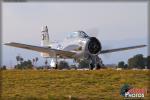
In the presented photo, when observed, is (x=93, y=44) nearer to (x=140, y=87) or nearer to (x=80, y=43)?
(x=80, y=43)

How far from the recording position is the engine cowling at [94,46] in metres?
41.2

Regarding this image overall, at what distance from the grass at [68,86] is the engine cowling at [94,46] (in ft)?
48.3

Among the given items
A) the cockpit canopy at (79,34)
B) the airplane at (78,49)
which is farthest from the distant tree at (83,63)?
the cockpit canopy at (79,34)

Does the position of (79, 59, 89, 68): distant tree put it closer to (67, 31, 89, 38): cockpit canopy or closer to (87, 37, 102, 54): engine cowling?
(87, 37, 102, 54): engine cowling

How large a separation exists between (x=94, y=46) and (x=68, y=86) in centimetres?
1821

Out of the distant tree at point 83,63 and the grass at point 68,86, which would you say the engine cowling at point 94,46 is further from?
the grass at point 68,86

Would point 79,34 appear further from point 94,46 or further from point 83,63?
point 83,63

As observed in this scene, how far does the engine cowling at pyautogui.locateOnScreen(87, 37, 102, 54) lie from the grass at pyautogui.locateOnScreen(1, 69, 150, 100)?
14725 mm

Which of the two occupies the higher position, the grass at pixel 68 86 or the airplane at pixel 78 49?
the airplane at pixel 78 49

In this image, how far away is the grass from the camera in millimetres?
21258

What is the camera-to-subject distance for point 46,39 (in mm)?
61062

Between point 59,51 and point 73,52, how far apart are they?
2.08 metres

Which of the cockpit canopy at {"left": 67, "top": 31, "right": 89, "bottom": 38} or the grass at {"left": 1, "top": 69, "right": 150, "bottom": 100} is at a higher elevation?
the cockpit canopy at {"left": 67, "top": 31, "right": 89, "bottom": 38}

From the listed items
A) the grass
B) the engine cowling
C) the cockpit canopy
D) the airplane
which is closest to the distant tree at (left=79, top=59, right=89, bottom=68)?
the airplane
